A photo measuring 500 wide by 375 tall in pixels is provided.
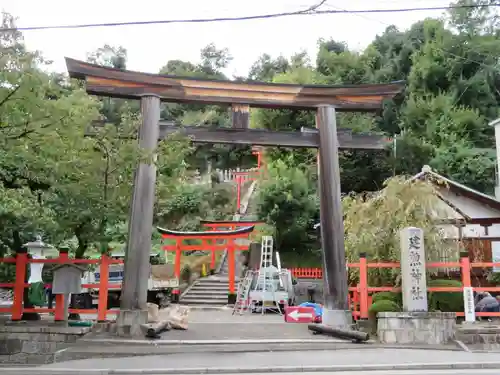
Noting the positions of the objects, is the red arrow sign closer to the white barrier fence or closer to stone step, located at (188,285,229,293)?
stone step, located at (188,285,229,293)

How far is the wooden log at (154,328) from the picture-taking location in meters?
9.34

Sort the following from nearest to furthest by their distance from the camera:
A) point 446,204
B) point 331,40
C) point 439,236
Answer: point 439,236, point 446,204, point 331,40

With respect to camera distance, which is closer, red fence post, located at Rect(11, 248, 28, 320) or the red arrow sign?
red fence post, located at Rect(11, 248, 28, 320)

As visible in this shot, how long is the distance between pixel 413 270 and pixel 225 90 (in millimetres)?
6316

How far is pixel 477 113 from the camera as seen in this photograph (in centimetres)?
3144

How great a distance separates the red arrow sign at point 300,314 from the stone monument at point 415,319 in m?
4.18

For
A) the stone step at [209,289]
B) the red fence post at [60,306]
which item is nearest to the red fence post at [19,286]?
the red fence post at [60,306]

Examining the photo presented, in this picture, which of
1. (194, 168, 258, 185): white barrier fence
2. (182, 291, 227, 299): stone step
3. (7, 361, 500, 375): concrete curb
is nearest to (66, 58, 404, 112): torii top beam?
(7, 361, 500, 375): concrete curb

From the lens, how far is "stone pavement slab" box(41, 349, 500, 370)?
23.3 feet

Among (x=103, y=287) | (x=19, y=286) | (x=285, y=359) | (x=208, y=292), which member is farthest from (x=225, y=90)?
(x=208, y=292)

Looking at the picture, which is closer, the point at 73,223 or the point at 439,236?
the point at 73,223

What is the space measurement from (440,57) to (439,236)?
26.5 m

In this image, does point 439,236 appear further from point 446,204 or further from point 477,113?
point 477,113

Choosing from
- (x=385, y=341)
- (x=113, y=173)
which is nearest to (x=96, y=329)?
(x=113, y=173)
